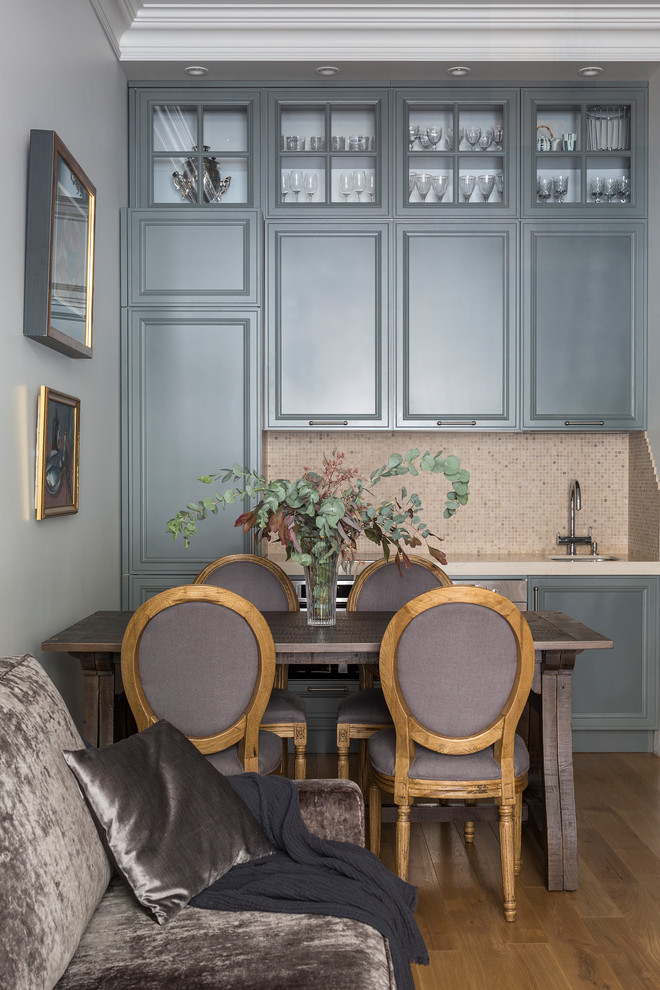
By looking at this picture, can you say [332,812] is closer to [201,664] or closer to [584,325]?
[201,664]

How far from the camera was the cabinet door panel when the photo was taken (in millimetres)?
3801

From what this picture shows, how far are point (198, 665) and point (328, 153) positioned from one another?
2769 millimetres

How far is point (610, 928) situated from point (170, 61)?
377 cm

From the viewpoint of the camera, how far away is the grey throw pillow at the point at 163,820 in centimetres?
149

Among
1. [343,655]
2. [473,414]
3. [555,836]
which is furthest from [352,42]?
[555,836]

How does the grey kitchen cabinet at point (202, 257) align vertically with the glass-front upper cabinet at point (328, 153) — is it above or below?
below

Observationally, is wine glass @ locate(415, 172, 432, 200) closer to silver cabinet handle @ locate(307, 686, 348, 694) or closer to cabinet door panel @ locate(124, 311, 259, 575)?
cabinet door panel @ locate(124, 311, 259, 575)

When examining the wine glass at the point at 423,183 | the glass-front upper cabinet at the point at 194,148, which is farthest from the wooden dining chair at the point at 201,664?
the wine glass at the point at 423,183

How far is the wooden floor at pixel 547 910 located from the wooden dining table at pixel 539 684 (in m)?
0.15

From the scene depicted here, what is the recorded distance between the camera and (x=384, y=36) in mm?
3727

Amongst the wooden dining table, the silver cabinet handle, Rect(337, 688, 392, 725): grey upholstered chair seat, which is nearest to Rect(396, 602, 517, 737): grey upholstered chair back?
the wooden dining table

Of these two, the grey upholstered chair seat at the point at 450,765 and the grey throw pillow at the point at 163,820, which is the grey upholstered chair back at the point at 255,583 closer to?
the grey upholstered chair seat at the point at 450,765

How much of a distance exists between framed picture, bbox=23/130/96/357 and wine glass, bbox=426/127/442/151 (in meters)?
1.89

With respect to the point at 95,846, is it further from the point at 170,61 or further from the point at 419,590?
the point at 170,61
